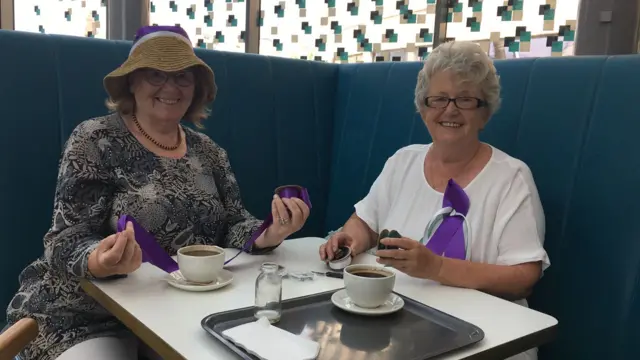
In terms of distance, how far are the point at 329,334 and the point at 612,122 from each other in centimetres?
108

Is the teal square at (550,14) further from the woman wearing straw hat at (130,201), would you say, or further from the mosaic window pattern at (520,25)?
the woman wearing straw hat at (130,201)

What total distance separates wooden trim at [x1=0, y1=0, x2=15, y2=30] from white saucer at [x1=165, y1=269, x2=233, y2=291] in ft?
6.47

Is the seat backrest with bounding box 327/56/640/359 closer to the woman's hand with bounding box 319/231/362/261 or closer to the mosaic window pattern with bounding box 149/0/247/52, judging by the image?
the woman's hand with bounding box 319/231/362/261

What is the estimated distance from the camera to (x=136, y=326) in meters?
0.99

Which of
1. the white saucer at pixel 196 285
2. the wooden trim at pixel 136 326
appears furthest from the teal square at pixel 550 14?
the wooden trim at pixel 136 326

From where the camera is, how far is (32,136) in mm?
1740

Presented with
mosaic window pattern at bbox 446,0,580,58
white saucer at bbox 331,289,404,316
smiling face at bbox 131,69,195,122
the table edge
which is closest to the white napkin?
white saucer at bbox 331,289,404,316

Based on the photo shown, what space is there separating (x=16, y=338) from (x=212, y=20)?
259 centimetres

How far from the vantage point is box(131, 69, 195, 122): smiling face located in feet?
4.91

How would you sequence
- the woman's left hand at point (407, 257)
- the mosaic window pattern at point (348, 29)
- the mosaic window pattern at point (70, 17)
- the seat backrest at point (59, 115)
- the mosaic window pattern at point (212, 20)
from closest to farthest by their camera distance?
1. the woman's left hand at point (407, 257)
2. the seat backrest at point (59, 115)
3. the mosaic window pattern at point (70, 17)
4. the mosaic window pattern at point (348, 29)
5. the mosaic window pattern at point (212, 20)

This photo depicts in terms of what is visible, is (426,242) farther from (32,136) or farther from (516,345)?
(32,136)

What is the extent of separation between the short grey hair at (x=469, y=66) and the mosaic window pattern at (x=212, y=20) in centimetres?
187

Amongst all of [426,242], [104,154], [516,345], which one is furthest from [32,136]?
[516,345]

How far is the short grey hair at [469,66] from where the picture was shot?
60.4 inches
